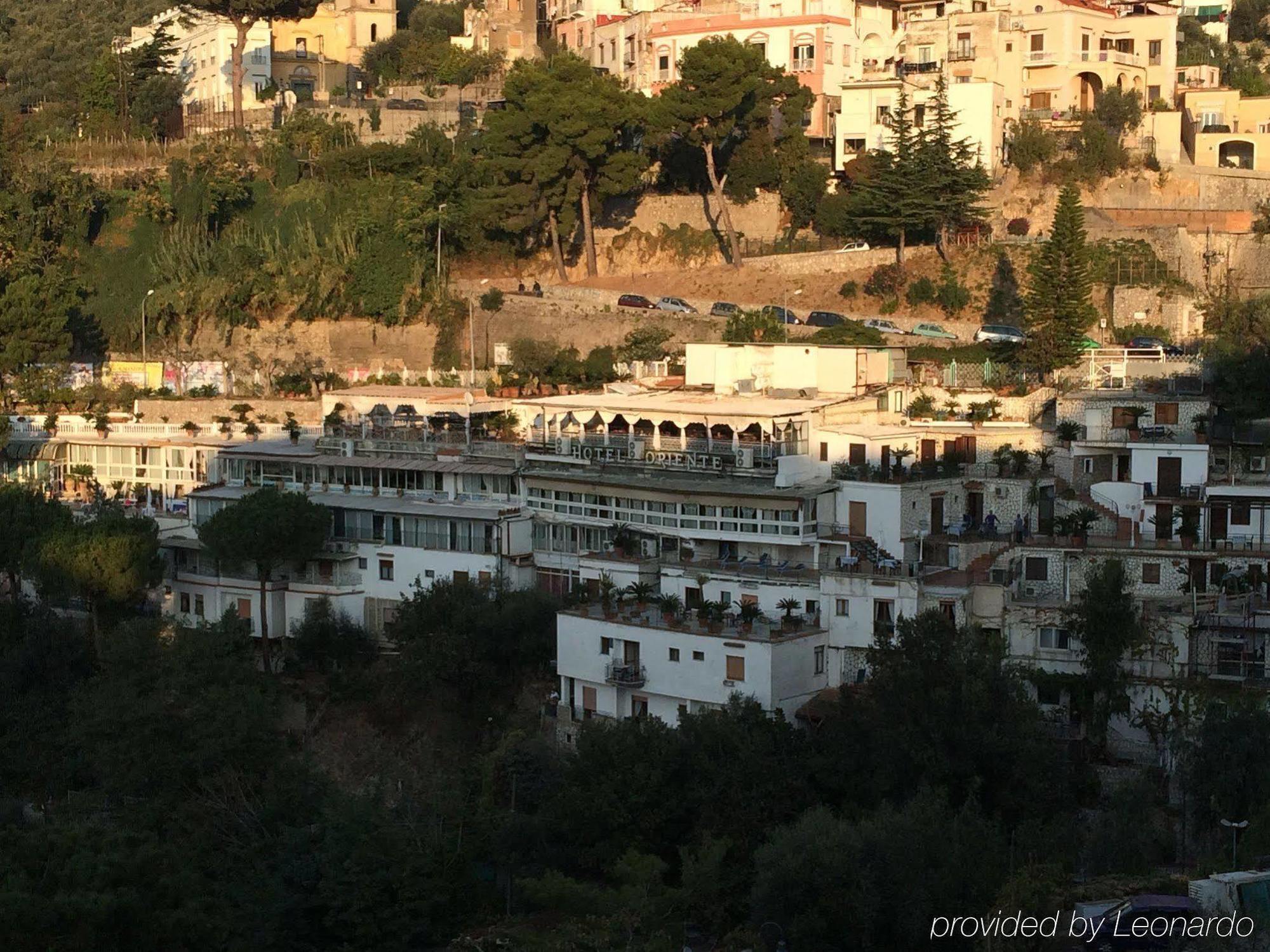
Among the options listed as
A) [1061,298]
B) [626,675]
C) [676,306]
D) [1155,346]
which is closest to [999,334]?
[1061,298]

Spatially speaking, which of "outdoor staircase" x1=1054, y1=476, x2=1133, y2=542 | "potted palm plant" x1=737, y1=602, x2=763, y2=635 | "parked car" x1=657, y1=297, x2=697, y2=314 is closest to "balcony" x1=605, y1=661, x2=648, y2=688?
"potted palm plant" x1=737, y1=602, x2=763, y2=635

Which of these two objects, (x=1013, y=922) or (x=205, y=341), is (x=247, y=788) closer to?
(x=1013, y=922)

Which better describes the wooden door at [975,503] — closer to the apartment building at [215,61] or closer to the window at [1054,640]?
the window at [1054,640]

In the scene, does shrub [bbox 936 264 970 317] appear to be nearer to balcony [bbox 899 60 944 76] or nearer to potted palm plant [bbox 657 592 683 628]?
balcony [bbox 899 60 944 76]

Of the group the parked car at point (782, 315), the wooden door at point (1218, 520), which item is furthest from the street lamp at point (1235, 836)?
the parked car at point (782, 315)

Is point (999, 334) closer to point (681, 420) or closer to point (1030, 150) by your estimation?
point (1030, 150)

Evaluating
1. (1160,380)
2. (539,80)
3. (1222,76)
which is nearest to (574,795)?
(1160,380)
